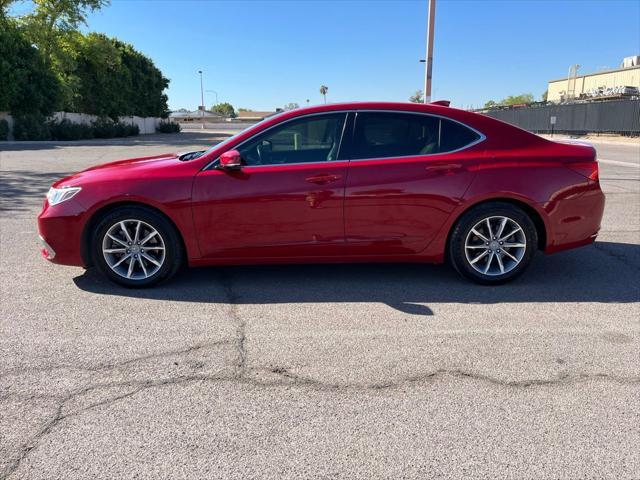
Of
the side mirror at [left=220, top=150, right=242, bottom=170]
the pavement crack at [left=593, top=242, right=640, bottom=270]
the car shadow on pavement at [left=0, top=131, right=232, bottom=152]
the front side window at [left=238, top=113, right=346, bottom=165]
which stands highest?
the car shadow on pavement at [left=0, top=131, right=232, bottom=152]

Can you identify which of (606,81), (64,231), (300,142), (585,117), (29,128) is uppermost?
(606,81)

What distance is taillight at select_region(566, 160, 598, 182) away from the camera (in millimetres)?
4568

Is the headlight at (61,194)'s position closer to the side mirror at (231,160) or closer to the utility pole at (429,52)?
the side mirror at (231,160)

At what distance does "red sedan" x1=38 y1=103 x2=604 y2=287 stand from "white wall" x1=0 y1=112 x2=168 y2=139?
34579 mm

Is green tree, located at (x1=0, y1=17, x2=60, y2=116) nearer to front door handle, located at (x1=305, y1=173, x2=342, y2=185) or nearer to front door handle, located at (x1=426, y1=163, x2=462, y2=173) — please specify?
front door handle, located at (x1=305, y1=173, x2=342, y2=185)

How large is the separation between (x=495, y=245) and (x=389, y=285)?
103 centimetres

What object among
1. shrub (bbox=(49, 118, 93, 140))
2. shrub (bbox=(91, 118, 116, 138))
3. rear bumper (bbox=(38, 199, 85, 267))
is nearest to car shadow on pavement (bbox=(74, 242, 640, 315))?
rear bumper (bbox=(38, 199, 85, 267))

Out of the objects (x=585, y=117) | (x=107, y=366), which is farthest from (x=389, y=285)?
(x=585, y=117)

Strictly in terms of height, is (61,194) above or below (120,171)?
below

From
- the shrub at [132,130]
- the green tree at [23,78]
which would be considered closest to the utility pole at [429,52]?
the green tree at [23,78]

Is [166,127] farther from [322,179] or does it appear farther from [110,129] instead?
[322,179]

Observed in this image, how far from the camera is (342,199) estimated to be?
436cm

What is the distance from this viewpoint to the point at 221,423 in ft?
8.54

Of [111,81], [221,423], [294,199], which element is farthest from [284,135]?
[111,81]
